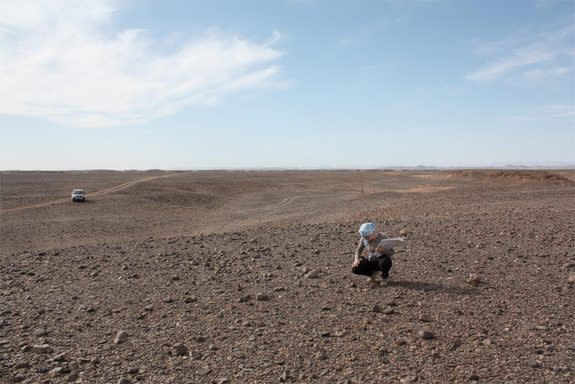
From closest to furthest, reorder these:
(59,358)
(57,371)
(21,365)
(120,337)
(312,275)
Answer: (57,371) → (21,365) → (59,358) → (120,337) → (312,275)

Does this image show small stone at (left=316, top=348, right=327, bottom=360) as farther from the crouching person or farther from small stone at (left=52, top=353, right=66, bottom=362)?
small stone at (left=52, top=353, right=66, bottom=362)

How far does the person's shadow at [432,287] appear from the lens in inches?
328

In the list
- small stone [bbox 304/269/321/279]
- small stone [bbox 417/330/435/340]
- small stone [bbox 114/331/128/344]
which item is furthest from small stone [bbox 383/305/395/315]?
small stone [bbox 114/331/128/344]

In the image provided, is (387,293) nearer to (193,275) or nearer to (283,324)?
(283,324)

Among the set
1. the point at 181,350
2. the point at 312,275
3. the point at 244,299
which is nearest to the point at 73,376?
the point at 181,350

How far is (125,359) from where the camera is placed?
6.29 meters

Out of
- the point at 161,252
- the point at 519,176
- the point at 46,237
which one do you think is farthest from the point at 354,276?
the point at 519,176

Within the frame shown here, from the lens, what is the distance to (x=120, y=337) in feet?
22.7

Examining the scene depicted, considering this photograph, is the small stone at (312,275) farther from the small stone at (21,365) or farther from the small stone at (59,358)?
the small stone at (21,365)

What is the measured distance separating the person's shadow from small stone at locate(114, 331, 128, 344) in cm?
437

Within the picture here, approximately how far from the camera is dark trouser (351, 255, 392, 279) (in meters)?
9.08

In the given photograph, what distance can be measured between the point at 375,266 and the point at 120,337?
4.39 m

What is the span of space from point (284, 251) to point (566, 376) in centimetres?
783

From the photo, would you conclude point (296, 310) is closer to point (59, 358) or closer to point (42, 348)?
point (59, 358)
